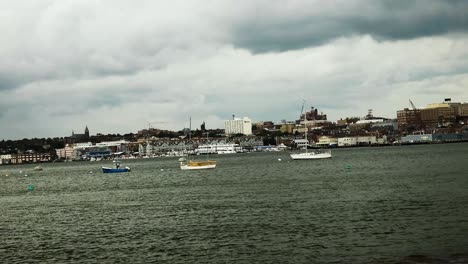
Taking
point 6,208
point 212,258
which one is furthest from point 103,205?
point 212,258

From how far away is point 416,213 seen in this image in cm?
3597

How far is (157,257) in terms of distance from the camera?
27.1m

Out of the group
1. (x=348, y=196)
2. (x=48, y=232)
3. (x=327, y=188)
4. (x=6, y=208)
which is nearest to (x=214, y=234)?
(x=48, y=232)

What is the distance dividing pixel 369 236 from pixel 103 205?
28.4 meters

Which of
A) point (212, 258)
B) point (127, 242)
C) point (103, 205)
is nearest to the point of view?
point (212, 258)

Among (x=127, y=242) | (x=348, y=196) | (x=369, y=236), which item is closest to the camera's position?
(x=369, y=236)

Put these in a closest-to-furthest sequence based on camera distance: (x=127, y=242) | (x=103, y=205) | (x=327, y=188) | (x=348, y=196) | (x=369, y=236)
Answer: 1. (x=369, y=236)
2. (x=127, y=242)
3. (x=348, y=196)
4. (x=103, y=205)
5. (x=327, y=188)

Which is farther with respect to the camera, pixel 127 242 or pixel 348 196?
pixel 348 196

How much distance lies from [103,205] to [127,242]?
70.6 feet

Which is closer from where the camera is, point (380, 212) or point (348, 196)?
point (380, 212)

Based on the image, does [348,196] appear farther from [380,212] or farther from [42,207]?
[42,207]

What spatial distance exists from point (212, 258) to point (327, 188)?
31.0 metres

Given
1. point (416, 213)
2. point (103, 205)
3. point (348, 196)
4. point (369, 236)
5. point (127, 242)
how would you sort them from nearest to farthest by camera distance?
1. point (369, 236)
2. point (127, 242)
3. point (416, 213)
4. point (348, 196)
5. point (103, 205)

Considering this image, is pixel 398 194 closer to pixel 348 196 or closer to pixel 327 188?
pixel 348 196
